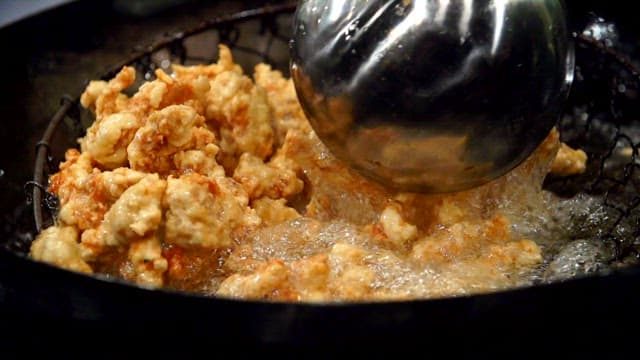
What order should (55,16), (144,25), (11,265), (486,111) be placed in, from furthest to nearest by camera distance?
(144,25), (55,16), (486,111), (11,265)

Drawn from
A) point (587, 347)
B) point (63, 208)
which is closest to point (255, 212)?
point (63, 208)

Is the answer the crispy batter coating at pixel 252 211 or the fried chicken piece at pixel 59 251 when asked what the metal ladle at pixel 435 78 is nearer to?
the crispy batter coating at pixel 252 211

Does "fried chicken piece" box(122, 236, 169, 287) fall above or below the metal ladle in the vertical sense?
below

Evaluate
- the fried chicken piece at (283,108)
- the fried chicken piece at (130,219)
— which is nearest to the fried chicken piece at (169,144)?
the fried chicken piece at (130,219)

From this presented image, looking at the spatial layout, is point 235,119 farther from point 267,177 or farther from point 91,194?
point 91,194

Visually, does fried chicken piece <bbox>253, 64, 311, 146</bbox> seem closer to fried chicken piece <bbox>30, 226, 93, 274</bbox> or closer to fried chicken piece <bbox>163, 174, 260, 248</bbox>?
fried chicken piece <bbox>163, 174, 260, 248</bbox>

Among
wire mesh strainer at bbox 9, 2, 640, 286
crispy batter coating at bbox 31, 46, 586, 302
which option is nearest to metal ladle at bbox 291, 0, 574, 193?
crispy batter coating at bbox 31, 46, 586, 302

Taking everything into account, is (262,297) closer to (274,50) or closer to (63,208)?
(63,208)
